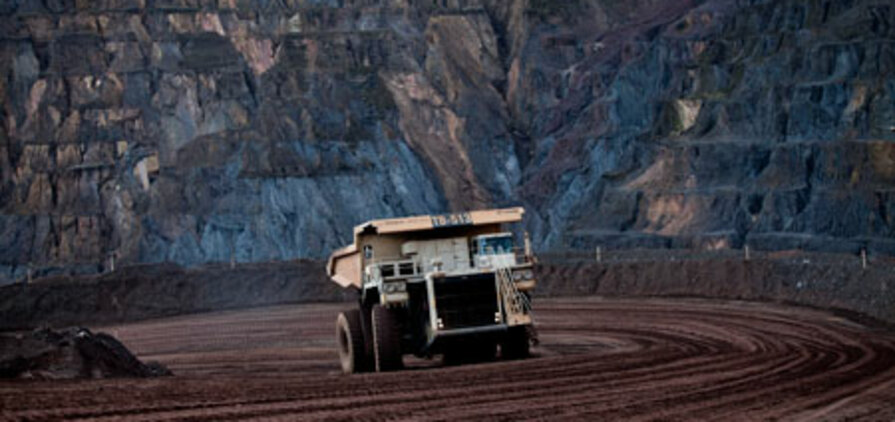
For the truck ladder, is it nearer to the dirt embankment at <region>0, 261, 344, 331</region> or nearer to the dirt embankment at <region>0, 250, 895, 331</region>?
the dirt embankment at <region>0, 250, 895, 331</region>

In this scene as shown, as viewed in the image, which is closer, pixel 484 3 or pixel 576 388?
pixel 576 388

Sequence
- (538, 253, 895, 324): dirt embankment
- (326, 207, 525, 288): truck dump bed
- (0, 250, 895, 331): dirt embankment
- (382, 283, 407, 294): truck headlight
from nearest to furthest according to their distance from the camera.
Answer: (382, 283, 407, 294): truck headlight
(326, 207, 525, 288): truck dump bed
(538, 253, 895, 324): dirt embankment
(0, 250, 895, 331): dirt embankment

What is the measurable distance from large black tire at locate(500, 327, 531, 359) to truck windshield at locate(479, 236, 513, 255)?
1.53 meters

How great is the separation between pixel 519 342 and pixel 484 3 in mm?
84799

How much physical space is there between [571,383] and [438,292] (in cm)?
528

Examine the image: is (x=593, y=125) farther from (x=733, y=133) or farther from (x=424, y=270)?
(x=424, y=270)

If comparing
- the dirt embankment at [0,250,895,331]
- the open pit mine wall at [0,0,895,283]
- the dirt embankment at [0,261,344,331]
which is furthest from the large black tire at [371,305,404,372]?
the open pit mine wall at [0,0,895,283]

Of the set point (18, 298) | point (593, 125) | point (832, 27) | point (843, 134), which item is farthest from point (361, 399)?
point (593, 125)

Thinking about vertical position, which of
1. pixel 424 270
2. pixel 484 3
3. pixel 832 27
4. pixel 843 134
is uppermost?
pixel 484 3

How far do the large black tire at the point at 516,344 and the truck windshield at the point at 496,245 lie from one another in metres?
1.53

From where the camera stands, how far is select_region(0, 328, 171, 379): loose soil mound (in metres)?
30.1

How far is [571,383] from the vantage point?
25.6 meters

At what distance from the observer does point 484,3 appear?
4513 inches

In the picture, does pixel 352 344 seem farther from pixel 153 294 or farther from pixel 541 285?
pixel 153 294
